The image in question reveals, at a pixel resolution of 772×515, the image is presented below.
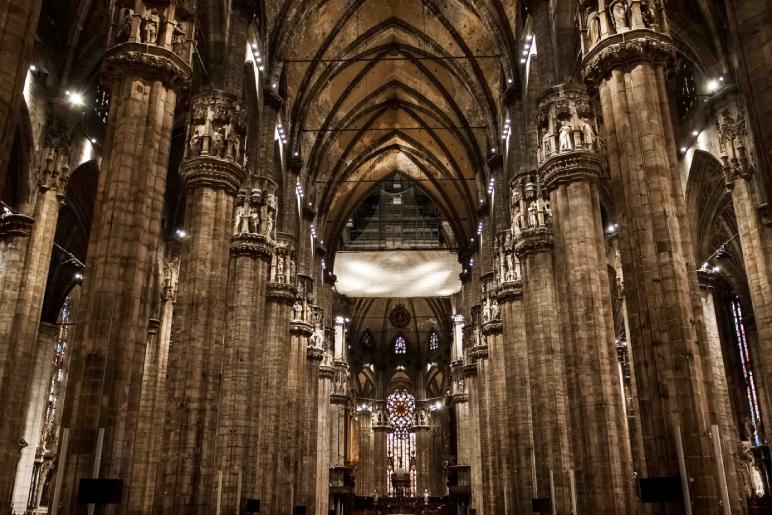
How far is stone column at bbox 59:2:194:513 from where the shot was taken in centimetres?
1062

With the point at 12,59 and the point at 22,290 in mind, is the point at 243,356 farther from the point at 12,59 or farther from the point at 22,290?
the point at 12,59

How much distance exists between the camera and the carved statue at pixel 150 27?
1295 cm

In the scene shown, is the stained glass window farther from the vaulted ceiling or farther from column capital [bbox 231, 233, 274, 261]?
column capital [bbox 231, 233, 274, 261]

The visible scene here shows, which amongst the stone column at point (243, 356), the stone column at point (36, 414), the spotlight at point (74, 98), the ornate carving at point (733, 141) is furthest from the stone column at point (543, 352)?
the stone column at point (36, 414)

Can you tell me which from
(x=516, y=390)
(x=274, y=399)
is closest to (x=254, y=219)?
(x=274, y=399)

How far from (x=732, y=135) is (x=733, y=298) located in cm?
1768

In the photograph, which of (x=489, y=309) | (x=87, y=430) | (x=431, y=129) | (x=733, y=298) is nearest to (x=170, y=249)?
(x=489, y=309)

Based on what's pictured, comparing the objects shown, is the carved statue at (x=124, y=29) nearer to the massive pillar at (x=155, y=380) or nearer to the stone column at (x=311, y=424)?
the massive pillar at (x=155, y=380)

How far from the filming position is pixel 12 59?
277 inches

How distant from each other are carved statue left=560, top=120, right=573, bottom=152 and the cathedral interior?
5cm

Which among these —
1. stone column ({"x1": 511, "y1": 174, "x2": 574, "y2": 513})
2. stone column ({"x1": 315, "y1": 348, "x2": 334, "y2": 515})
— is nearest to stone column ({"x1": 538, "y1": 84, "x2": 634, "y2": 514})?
stone column ({"x1": 511, "y1": 174, "x2": 574, "y2": 513})

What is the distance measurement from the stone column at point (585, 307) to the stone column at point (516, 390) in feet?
18.8

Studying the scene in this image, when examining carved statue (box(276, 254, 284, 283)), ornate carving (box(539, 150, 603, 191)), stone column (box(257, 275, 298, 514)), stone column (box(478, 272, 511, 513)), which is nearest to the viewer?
ornate carving (box(539, 150, 603, 191))

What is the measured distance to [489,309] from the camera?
31297 millimetres
